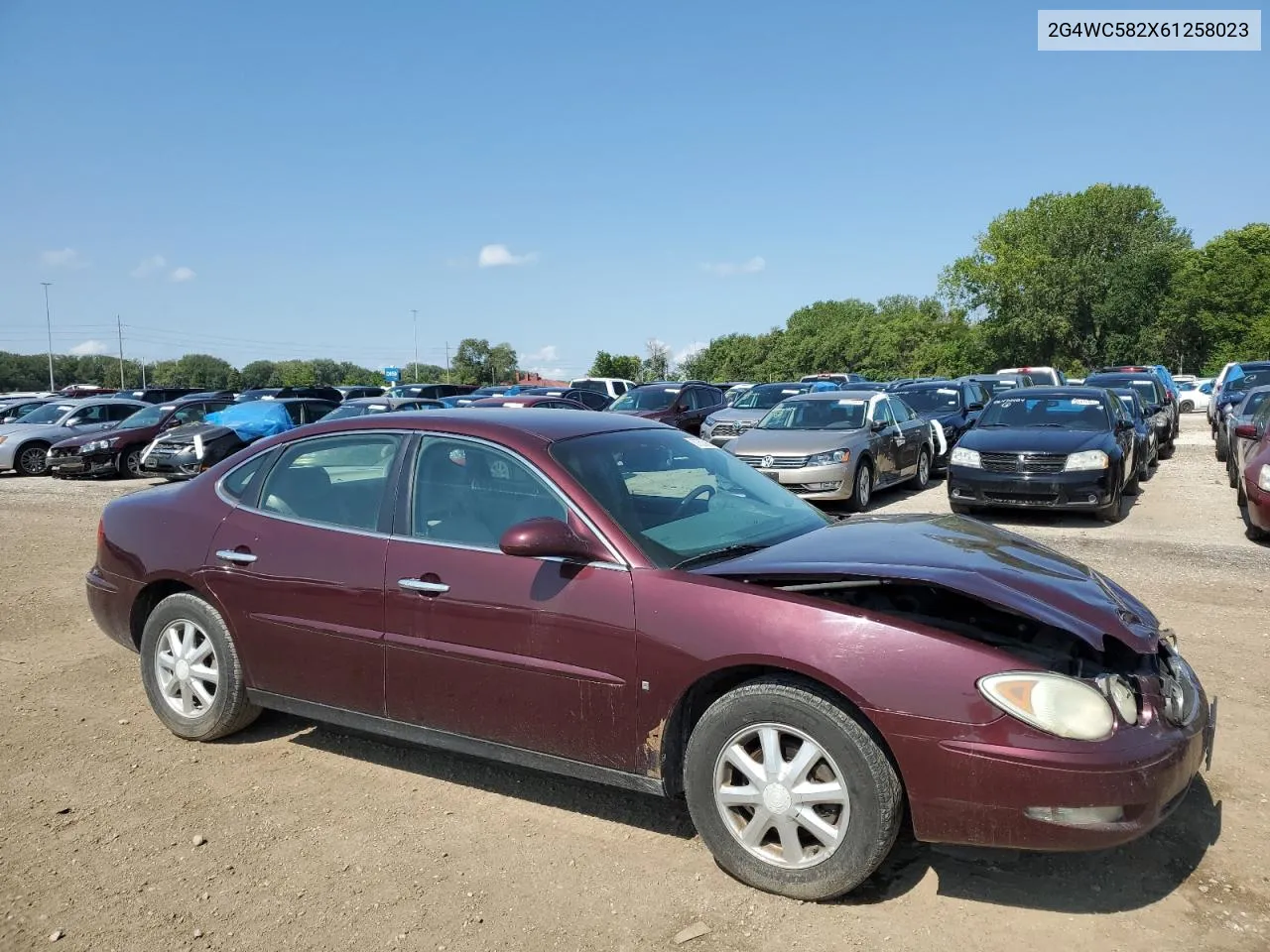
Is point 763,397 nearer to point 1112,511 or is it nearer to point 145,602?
point 1112,511

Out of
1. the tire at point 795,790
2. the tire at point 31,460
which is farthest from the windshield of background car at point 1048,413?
the tire at point 31,460

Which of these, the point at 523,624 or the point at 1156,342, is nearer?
the point at 523,624

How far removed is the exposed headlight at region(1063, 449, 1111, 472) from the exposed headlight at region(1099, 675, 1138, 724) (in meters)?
8.29

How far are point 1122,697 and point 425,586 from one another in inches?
97.8

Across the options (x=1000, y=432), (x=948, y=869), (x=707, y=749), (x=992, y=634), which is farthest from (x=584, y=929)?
(x=1000, y=432)

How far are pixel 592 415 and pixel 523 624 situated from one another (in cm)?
138

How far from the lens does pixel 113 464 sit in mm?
18422

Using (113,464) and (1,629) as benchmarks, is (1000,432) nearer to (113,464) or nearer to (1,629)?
(1,629)

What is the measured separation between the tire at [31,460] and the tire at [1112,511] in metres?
20.1

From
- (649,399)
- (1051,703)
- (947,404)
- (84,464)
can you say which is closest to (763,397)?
(649,399)

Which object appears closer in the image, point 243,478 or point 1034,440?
point 243,478

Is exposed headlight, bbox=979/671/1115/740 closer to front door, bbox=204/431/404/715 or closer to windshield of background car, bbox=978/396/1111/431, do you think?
front door, bbox=204/431/404/715

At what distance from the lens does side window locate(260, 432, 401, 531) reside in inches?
160

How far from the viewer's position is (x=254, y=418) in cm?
1814
